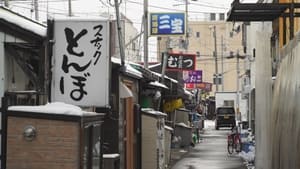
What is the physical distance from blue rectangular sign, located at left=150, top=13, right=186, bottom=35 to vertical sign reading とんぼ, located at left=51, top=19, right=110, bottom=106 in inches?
673

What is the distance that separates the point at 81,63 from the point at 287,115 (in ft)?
11.3

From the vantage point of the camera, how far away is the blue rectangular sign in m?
26.0

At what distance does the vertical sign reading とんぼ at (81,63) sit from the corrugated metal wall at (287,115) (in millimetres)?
2824

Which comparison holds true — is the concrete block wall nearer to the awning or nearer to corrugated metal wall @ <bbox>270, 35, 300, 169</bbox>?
corrugated metal wall @ <bbox>270, 35, 300, 169</bbox>

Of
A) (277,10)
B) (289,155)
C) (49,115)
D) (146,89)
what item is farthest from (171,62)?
(49,115)

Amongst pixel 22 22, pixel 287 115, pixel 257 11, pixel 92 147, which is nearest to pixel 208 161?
pixel 257 11

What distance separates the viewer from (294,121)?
870cm

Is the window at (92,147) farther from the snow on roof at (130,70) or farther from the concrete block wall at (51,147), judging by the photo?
the snow on roof at (130,70)

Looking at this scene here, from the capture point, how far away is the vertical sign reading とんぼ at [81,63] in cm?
882

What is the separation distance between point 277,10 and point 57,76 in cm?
564

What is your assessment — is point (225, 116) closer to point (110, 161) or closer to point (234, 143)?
point (234, 143)

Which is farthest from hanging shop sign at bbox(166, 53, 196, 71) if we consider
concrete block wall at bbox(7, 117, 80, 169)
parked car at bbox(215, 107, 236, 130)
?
parked car at bbox(215, 107, 236, 130)

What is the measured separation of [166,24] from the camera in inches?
1029

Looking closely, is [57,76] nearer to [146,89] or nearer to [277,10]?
[277,10]
